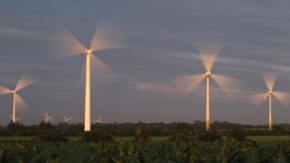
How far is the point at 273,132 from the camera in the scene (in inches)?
4023

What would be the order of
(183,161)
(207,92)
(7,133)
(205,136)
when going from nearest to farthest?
(183,161)
(205,136)
(207,92)
(7,133)

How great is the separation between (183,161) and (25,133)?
95060mm

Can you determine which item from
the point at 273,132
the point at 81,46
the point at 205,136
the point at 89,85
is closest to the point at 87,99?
the point at 89,85

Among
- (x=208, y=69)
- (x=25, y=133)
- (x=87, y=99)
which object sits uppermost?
(x=208, y=69)

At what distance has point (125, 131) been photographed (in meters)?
76.5

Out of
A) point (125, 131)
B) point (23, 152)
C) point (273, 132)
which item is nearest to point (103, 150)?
point (23, 152)

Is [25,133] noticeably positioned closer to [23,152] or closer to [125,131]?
[125,131]

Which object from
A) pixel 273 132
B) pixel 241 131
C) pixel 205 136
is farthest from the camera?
pixel 273 132

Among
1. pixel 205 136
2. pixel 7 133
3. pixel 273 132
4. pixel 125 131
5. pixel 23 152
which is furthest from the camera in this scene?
pixel 273 132

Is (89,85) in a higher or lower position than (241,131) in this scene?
higher

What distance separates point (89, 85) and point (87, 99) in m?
1.75

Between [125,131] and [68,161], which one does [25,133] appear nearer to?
[125,131]

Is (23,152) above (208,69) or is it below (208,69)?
below

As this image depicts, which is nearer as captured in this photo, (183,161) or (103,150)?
(103,150)
